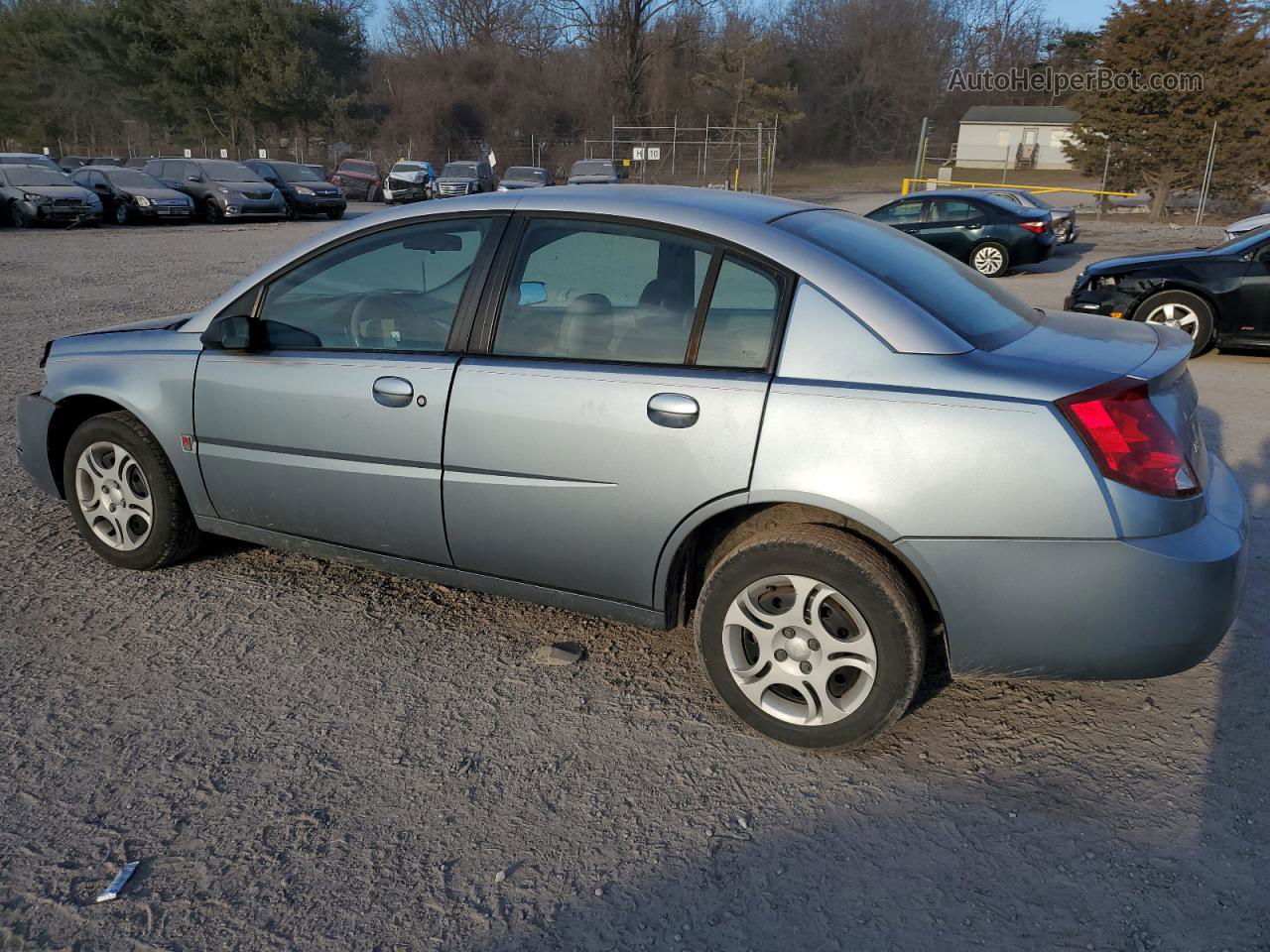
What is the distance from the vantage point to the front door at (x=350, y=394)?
3.57 m

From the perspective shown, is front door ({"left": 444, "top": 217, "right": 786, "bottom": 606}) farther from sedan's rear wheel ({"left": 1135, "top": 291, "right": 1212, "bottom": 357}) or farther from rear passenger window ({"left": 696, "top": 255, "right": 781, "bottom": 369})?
sedan's rear wheel ({"left": 1135, "top": 291, "right": 1212, "bottom": 357})

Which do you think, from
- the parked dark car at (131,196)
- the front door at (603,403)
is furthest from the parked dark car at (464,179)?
the front door at (603,403)

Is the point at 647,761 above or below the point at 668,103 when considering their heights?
below

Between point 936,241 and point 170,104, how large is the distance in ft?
144

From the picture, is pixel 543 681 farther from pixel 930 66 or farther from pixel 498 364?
pixel 930 66

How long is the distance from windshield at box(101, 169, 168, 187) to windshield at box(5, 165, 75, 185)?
1117mm

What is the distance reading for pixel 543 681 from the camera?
3.56 meters

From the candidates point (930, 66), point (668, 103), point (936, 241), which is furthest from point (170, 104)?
point (930, 66)

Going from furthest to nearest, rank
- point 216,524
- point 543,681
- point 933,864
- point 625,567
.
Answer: point 216,524 → point 543,681 → point 625,567 → point 933,864

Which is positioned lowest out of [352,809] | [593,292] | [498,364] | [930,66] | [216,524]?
[352,809]

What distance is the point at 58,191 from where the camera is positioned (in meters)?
23.2

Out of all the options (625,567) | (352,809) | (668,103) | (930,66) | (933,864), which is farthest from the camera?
(930,66)

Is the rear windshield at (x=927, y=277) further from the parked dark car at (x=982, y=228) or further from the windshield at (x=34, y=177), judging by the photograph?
the windshield at (x=34, y=177)

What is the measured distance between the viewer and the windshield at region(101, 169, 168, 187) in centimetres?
2516
